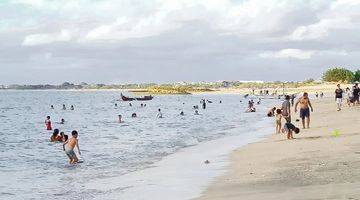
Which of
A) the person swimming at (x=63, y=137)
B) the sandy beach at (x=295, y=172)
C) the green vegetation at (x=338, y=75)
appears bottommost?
the person swimming at (x=63, y=137)

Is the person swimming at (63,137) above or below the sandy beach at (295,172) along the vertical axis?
below

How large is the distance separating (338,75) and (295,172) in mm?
147477

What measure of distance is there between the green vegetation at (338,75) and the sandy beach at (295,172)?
128590mm

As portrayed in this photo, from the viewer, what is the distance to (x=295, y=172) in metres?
13.3

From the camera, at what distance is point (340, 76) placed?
15325 centimetres

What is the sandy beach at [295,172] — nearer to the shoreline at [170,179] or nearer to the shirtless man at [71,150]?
the shoreline at [170,179]

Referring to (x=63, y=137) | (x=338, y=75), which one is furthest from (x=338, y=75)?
(x=63, y=137)

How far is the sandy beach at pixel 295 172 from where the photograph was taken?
414 inches

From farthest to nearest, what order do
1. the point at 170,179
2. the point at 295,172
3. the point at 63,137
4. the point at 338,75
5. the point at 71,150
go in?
1. the point at 338,75
2. the point at 63,137
3. the point at 71,150
4. the point at 170,179
5. the point at 295,172

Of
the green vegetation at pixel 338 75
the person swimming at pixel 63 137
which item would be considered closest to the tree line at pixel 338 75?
the green vegetation at pixel 338 75

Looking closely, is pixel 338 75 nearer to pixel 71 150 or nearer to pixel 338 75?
pixel 338 75

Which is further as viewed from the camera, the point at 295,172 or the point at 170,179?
the point at 170,179

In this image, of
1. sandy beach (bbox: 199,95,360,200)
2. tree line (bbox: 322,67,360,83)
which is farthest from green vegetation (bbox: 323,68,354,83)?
sandy beach (bbox: 199,95,360,200)

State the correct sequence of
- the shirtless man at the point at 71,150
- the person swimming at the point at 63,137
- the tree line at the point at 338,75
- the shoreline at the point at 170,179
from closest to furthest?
the shoreline at the point at 170,179 → the shirtless man at the point at 71,150 → the person swimming at the point at 63,137 → the tree line at the point at 338,75
